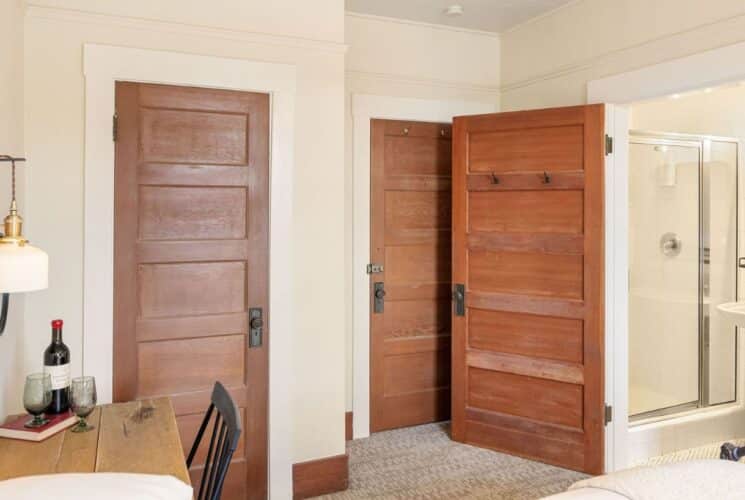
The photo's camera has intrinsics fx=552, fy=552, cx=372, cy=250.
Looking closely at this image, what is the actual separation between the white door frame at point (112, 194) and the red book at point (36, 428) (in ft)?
1.71

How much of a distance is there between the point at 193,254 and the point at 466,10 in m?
2.32

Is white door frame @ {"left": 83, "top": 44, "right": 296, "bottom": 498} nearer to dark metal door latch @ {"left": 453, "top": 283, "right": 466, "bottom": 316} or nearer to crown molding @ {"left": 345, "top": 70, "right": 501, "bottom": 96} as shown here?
crown molding @ {"left": 345, "top": 70, "right": 501, "bottom": 96}

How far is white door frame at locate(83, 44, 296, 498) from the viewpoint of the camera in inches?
93.4

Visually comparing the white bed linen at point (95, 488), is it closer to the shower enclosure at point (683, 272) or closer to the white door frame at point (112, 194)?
the white door frame at point (112, 194)

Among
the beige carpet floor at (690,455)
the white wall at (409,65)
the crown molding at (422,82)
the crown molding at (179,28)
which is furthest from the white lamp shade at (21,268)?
the beige carpet floor at (690,455)

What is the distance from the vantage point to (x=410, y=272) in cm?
382

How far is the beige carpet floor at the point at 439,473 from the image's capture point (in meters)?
2.86

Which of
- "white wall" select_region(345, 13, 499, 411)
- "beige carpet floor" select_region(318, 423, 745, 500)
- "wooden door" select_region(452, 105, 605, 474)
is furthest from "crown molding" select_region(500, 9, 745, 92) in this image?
"beige carpet floor" select_region(318, 423, 745, 500)

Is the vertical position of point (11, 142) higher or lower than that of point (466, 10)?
lower

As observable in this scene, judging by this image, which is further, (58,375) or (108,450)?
(58,375)

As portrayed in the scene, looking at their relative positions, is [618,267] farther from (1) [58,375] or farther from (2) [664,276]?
(1) [58,375]

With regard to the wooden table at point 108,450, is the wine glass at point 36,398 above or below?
above

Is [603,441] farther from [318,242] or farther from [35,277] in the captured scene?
[35,277]

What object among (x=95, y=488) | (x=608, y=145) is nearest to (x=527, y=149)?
(x=608, y=145)
